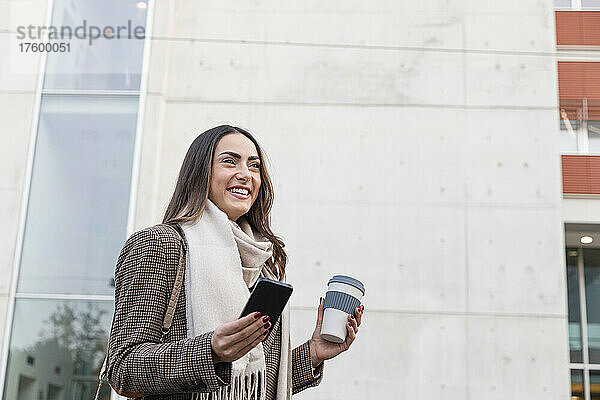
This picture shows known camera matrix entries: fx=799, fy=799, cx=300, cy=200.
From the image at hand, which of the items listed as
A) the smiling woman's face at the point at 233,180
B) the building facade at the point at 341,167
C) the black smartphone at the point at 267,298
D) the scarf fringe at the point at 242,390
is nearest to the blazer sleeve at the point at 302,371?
the scarf fringe at the point at 242,390

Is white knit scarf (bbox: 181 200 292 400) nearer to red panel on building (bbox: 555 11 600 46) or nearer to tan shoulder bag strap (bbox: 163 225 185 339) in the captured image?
tan shoulder bag strap (bbox: 163 225 185 339)

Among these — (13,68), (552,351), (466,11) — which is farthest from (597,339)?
(13,68)

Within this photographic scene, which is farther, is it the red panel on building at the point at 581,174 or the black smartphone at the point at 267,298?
the red panel on building at the point at 581,174

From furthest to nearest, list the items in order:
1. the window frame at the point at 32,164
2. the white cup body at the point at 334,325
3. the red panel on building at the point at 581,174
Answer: the red panel on building at the point at 581,174, the window frame at the point at 32,164, the white cup body at the point at 334,325

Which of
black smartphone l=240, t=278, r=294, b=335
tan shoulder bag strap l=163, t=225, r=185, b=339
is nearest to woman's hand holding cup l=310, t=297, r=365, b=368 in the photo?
tan shoulder bag strap l=163, t=225, r=185, b=339

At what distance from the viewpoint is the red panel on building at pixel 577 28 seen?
7035mm

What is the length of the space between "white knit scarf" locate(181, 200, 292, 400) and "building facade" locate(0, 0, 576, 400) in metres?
3.88

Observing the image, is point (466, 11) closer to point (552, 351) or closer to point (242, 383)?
point (552, 351)

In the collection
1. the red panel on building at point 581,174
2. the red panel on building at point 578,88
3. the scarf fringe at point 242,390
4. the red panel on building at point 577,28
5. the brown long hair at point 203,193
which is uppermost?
the red panel on building at point 577,28

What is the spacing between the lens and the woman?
1.91 meters

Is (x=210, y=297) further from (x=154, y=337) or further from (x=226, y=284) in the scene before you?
(x=154, y=337)

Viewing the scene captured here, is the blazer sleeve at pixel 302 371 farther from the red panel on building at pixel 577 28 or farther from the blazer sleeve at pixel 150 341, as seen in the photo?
the red panel on building at pixel 577 28

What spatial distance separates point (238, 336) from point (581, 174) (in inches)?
220

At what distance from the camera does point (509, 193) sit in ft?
21.1
